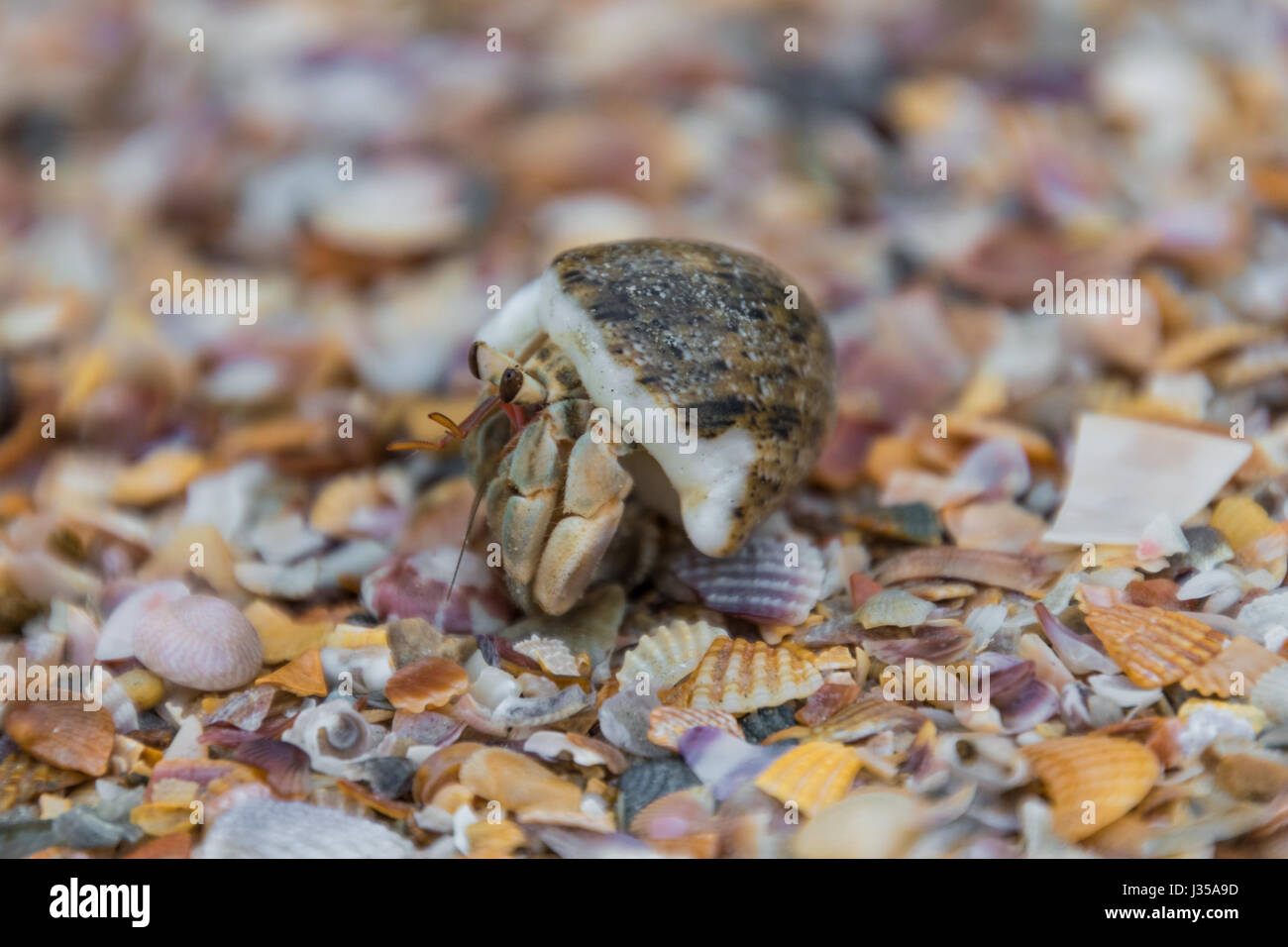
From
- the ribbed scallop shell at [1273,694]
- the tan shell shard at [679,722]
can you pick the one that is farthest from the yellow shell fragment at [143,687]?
the ribbed scallop shell at [1273,694]

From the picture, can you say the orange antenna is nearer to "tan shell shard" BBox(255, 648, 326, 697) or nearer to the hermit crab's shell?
the hermit crab's shell

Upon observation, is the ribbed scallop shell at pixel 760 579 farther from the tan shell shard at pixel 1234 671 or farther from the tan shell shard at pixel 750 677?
the tan shell shard at pixel 1234 671

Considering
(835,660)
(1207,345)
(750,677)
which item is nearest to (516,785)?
(750,677)

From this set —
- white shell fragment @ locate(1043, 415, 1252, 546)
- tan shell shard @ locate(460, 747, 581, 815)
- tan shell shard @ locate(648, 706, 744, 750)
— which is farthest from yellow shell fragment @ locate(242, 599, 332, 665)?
white shell fragment @ locate(1043, 415, 1252, 546)

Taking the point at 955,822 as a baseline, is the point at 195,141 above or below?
above

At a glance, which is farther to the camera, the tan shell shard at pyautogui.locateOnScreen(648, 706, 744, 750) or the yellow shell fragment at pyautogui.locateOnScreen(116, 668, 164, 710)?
the yellow shell fragment at pyautogui.locateOnScreen(116, 668, 164, 710)

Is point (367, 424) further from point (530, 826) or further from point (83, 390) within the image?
point (530, 826)

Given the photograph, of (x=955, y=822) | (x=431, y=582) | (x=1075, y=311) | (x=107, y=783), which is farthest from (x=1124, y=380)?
(x=107, y=783)
